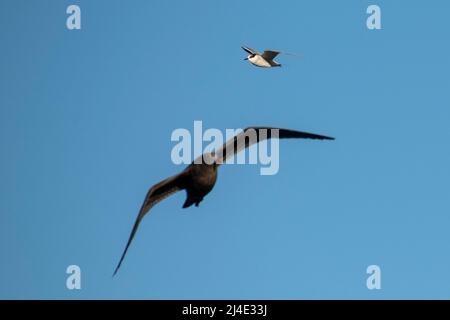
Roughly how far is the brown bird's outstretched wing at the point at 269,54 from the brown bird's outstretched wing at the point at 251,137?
13.3 metres

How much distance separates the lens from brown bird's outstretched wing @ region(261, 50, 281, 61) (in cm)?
4400

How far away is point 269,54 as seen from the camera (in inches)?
1738

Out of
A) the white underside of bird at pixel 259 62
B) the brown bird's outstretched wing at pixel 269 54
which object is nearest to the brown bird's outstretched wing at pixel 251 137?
the brown bird's outstretched wing at pixel 269 54

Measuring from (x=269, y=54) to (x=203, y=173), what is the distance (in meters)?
15.9

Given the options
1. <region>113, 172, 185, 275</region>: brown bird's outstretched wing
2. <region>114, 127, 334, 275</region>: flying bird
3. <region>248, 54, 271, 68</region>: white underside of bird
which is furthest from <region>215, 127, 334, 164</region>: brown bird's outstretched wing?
<region>248, 54, 271, 68</region>: white underside of bird

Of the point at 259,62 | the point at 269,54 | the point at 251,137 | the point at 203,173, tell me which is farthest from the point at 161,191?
the point at 259,62

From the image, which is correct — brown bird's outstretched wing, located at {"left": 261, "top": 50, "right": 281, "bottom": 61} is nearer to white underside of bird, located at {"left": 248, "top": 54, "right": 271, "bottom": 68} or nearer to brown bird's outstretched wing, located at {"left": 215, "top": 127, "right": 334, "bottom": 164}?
white underside of bird, located at {"left": 248, "top": 54, "right": 271, "bottom": 68}

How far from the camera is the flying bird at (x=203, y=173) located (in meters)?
29.4
